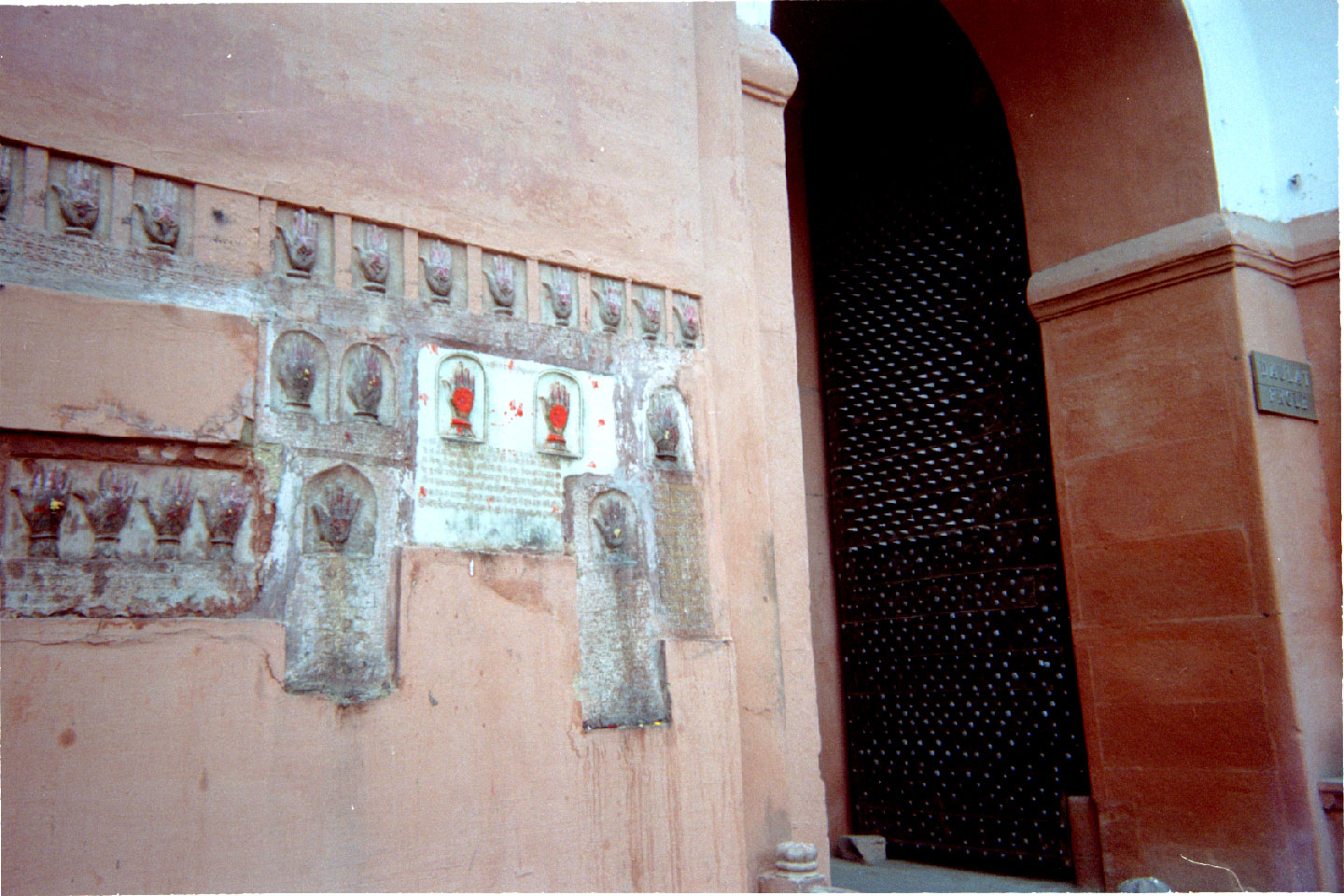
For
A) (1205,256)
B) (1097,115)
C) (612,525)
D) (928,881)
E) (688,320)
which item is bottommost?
(928,881)

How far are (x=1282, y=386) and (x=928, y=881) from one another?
269 cm

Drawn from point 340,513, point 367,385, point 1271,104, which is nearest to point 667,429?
point 367,385

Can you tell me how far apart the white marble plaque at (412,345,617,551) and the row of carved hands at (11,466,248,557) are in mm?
454

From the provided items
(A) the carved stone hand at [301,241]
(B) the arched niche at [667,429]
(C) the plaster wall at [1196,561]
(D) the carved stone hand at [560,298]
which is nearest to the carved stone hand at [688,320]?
(B) the arched niche at [667,429]

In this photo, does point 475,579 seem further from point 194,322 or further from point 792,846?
point 792,846

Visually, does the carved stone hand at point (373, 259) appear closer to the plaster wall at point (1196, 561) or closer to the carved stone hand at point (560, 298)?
the carved stone hand at point (560, 298)

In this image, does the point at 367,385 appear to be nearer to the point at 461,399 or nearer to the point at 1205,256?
the point at 461,399

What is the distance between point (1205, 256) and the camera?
4660 millimetres

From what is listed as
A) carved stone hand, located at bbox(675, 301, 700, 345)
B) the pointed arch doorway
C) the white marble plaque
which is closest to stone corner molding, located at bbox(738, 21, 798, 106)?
carved stone hand, located at bbox(675, 301, 700, 345)

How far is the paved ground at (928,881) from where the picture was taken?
181 inches

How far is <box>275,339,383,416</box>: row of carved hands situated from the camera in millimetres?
2625

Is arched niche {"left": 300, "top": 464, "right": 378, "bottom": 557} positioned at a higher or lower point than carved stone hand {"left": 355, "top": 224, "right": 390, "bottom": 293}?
lower

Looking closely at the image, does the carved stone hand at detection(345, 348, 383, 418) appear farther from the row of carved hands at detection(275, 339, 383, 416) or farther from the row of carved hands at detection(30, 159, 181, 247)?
the row of carved hands at detection(30, 159, 181, 247)

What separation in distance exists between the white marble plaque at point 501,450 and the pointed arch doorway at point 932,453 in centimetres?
295
